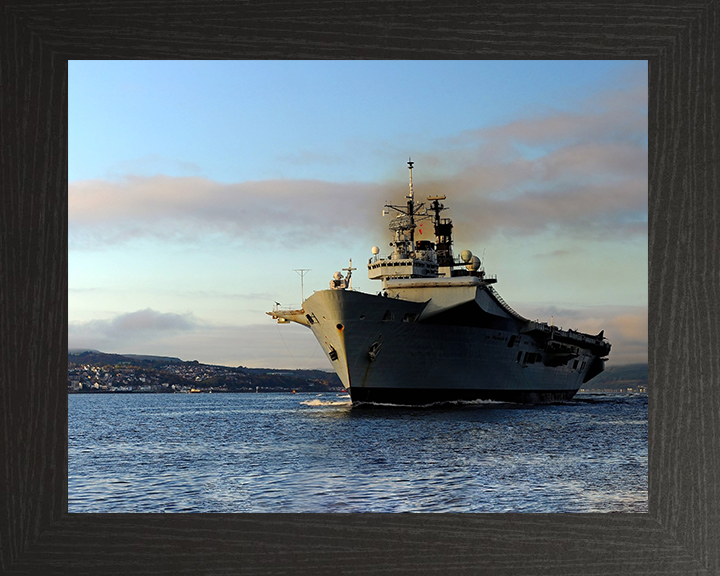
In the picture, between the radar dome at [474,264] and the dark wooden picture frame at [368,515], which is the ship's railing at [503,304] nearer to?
the radar dome at [474,264]

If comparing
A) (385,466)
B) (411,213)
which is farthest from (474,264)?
(385,466)

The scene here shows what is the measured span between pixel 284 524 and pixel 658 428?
1.29 metres

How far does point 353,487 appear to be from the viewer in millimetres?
10383

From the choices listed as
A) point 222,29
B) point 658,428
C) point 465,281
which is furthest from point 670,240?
point 465,281

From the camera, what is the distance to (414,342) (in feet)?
60.0

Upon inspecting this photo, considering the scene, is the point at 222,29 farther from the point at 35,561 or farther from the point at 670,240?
the point at 35,561

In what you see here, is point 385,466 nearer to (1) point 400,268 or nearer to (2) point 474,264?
(1) point 400,268

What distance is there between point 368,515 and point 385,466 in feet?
32.1

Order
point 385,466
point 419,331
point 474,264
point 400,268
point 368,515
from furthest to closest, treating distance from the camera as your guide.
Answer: point 474,264, point 400,268, point 419,331, point 385,466, point 368,515

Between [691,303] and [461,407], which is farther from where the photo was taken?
[461,407]

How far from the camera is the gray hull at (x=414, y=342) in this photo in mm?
17922

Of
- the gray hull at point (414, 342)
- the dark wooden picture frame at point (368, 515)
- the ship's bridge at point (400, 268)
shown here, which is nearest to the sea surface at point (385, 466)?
the gray hull at point (414, 342)

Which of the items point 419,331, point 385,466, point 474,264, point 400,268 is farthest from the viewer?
point 474,264

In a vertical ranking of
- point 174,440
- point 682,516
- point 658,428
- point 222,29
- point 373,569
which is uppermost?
point 222,29
